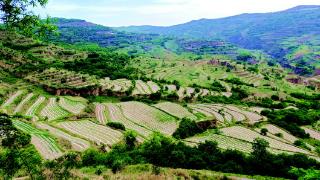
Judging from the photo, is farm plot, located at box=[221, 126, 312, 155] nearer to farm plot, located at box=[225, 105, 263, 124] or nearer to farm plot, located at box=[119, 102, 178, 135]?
farm plot, located at box=[119, 102, 178, 135]

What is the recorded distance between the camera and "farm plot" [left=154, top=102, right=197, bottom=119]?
241 ft

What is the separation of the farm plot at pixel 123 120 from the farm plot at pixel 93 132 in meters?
5.12

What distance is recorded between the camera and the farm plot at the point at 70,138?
47.4m

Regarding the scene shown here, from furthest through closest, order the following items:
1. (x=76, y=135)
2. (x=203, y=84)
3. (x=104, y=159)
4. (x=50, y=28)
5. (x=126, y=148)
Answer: (x=203, y=84), (x=76, y=135), (x=126, y=148), (x=104, y=159), (x=50, y=28)

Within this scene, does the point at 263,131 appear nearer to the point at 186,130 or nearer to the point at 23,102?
the point at 186,130

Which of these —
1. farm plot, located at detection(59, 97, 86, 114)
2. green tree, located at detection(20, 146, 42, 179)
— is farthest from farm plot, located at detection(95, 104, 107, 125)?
green tree, located at detection(20, 146, 42, 179)

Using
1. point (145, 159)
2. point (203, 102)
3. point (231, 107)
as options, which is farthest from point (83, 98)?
point (145, 159)

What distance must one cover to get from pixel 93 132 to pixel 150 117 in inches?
686

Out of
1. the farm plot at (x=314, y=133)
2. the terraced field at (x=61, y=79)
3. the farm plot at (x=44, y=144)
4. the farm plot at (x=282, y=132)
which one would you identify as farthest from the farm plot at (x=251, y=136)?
the terraced field at (x=61, y=79)

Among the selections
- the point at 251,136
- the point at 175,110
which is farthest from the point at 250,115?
the point at 251,136

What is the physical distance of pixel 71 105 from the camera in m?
82.2

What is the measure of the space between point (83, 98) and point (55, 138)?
46536 mm

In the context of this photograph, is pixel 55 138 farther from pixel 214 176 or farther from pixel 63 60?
pixel 63 60

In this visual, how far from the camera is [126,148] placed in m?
47.9
